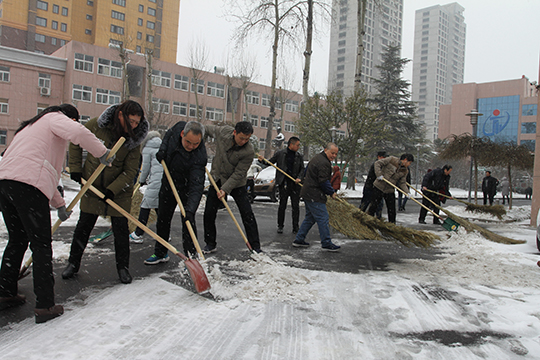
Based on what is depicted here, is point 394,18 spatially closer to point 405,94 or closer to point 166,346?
point 405,94

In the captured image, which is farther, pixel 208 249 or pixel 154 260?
pixel 208 249

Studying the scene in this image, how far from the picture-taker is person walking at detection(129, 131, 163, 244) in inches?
219

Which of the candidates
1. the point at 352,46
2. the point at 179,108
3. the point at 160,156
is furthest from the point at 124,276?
the point at 352,46

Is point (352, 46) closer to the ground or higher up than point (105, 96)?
higher up

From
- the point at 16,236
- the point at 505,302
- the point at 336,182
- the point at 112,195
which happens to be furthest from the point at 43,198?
the point at 336,182

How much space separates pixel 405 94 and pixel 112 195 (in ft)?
116

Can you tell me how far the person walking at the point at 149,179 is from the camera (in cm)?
555

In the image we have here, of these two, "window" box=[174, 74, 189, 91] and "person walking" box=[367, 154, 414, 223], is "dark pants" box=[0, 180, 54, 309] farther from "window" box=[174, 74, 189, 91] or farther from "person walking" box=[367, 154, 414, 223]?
"window" box=[174, 74, 189, 91]

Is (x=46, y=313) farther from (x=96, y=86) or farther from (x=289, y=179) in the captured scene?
(x=96, y=86)

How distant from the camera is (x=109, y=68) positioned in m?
38.1

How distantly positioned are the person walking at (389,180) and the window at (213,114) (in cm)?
3793

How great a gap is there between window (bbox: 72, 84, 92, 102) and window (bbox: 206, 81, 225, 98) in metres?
12.8

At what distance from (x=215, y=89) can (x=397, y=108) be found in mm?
20902

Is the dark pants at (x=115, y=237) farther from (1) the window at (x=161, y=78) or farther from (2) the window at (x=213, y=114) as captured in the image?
(2) the window at (x=213, y=114)
